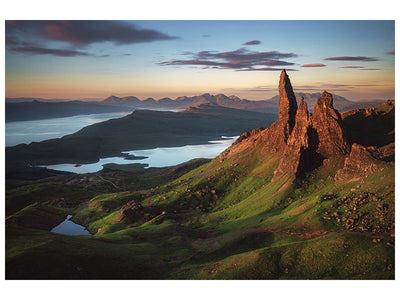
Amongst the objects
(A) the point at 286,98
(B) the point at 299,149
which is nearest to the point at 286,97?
(A) the point at 286,98

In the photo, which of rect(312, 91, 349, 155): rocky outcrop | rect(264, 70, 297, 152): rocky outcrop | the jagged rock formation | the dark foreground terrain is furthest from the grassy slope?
the jagged rock formation

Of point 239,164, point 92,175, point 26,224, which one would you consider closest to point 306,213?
point 239,164

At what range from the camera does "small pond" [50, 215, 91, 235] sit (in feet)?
270

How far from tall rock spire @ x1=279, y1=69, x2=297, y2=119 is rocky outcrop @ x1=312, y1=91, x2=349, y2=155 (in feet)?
55.2

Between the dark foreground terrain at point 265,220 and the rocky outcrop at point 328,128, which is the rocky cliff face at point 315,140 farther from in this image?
the dark foreground terrain at point 265,220

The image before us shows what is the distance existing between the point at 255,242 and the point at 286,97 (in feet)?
166

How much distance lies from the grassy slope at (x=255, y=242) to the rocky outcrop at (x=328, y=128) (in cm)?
310

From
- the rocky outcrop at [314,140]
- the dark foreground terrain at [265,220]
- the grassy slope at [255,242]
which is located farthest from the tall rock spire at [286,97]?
the grassy slope at [255,242]

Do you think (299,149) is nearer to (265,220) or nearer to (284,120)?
(265,220)

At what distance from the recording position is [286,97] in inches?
3201

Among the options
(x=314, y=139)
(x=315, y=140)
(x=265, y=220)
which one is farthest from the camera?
(x=314, y=139)

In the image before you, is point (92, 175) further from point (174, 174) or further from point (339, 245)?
point (339, 245)

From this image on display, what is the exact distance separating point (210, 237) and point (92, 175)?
5115 inches

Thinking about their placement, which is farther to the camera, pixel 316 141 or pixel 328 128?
pixel 316 141
